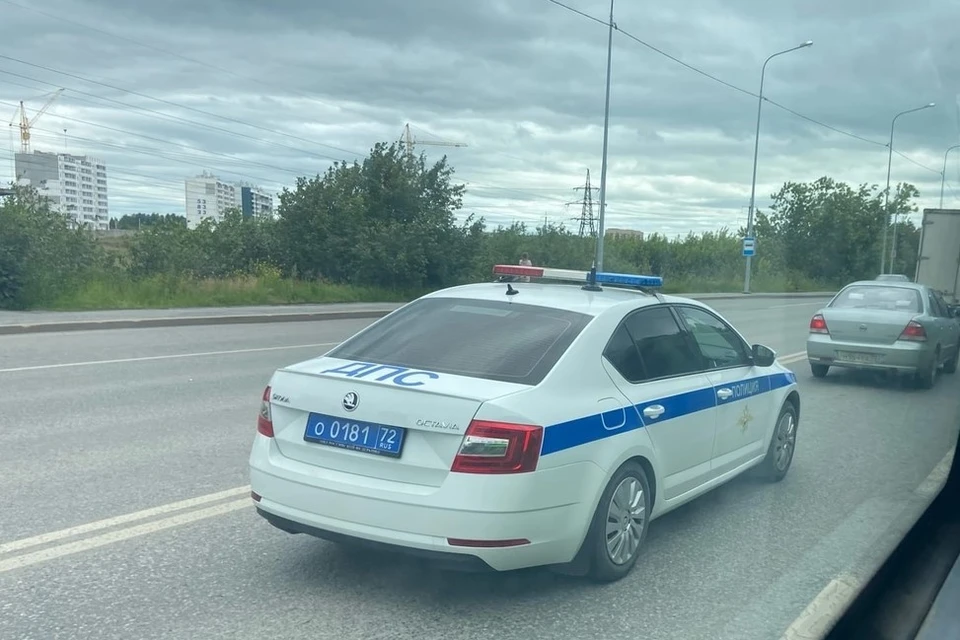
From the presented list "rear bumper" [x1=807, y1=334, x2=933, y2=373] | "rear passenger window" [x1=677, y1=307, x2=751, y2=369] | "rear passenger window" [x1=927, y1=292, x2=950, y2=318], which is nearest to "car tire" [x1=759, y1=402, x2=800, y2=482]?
"rear passenger window" [x1=677, y1=307, x2=751, y2=369]

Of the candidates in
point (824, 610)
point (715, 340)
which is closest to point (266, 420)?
point (824, 610)

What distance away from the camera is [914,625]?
13.9ft

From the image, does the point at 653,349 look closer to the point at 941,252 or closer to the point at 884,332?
the point at 884,332

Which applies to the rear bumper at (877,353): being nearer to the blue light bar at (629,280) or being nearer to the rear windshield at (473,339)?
the blue light bar at (629,280)

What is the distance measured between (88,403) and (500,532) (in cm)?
690

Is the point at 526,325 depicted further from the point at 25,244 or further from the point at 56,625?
the point at 25,244

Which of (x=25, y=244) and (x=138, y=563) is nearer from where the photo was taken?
(x=138, y=563)

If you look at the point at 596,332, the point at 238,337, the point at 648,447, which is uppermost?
the point at 596,332

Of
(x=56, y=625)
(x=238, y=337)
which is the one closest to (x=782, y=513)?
(x=56, y=625)

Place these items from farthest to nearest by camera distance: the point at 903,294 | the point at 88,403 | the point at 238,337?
1. the point at 238,337
2. the point at 903,294
3. the point at 88,403

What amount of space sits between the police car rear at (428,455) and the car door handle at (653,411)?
59 centimetres

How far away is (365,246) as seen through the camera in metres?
31.8

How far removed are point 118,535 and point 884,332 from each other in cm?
1057

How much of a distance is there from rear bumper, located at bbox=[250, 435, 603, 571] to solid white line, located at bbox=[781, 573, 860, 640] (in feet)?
3.48
